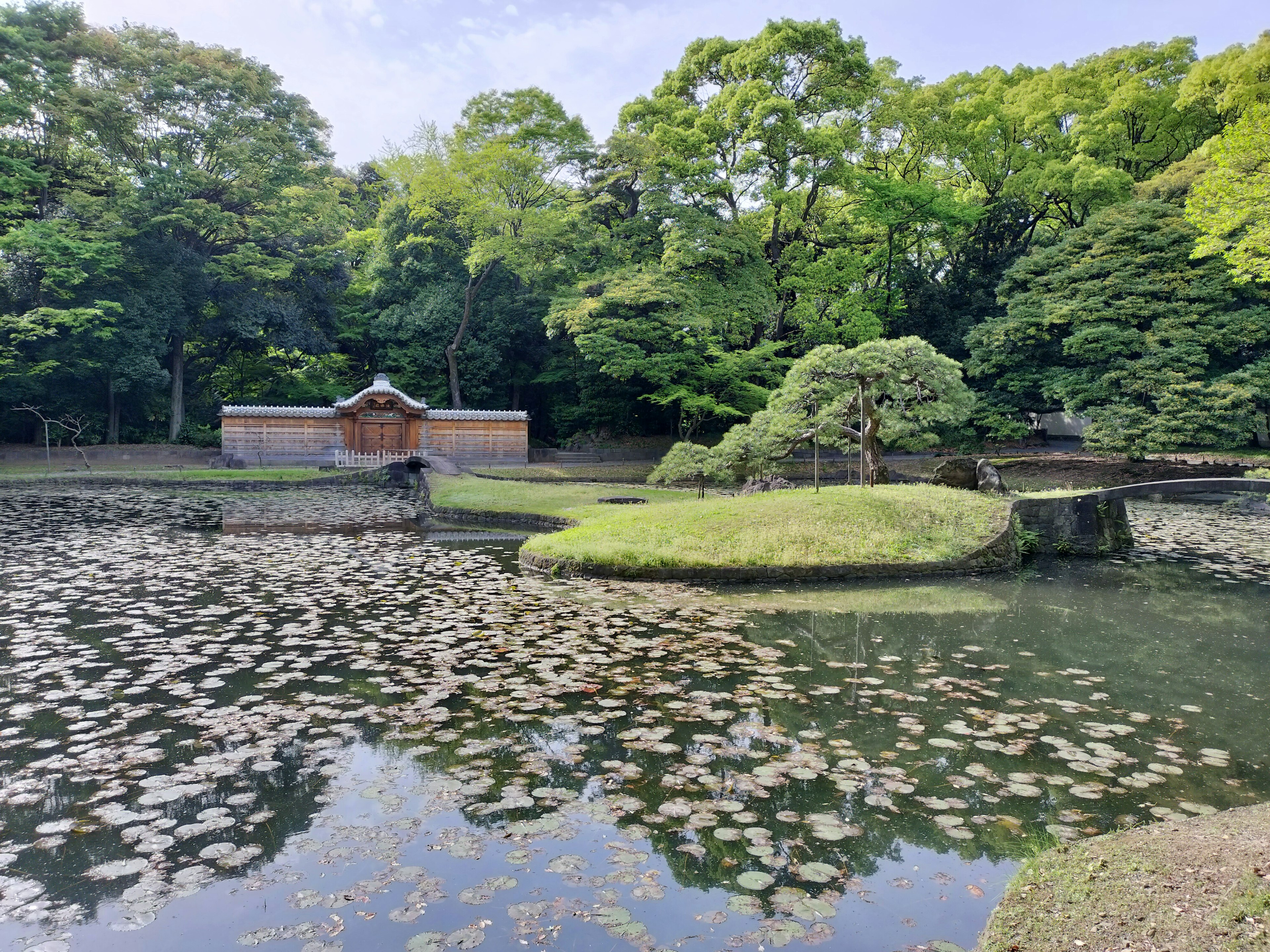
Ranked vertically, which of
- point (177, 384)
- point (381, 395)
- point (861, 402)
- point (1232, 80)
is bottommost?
point (861, 402)

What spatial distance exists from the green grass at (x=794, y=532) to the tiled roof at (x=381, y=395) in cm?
2215

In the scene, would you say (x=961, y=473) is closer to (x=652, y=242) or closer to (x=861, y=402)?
(x=861, y=402)

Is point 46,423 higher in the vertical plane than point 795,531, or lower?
higher

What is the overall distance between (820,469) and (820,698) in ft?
88.3

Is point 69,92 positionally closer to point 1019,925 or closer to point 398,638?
point 398,638

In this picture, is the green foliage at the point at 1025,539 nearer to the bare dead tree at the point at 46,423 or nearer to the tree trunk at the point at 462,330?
the tree trunk at the point at 462,330

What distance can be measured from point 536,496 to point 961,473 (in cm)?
980

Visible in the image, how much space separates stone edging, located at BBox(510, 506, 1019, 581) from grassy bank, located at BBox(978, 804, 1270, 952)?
21.8ft

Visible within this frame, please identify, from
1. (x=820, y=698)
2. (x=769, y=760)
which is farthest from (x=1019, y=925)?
(x=820, y=698)

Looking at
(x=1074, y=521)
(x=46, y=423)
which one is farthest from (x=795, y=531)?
(x=46, y=423)

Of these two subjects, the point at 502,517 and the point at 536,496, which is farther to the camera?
the point at 536,496

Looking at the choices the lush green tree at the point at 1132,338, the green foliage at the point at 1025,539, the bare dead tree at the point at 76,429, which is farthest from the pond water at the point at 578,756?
the bare dead tree at the point at 76,429

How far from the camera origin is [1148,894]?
2.76 meters

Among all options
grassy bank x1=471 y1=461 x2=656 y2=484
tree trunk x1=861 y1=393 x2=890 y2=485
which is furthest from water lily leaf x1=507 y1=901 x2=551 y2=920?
grassy bank x1=471 y1=461 x2=656 y2=484
